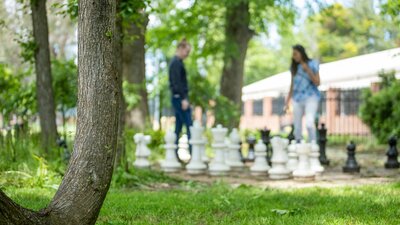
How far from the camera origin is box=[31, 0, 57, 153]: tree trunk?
29.2 ft

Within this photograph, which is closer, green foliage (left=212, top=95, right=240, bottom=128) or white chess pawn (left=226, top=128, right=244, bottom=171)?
white chess pawn (left=226, top=128, right=244, bottom=171)

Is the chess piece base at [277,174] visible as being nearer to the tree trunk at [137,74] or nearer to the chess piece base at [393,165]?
the chess piece base at [393,165]

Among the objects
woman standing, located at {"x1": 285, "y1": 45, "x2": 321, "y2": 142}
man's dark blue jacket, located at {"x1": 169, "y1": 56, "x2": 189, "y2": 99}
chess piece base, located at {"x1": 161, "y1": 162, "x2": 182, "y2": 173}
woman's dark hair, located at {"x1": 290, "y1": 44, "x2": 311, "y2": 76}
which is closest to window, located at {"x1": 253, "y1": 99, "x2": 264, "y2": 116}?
man's dark blue jacket, located at {"x1": 169, "y1": 56, "x2": 189, "y2": 99}

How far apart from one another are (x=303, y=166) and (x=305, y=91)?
1.88m

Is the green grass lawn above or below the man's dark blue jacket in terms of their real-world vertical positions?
below

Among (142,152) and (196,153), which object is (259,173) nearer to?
(196,153)

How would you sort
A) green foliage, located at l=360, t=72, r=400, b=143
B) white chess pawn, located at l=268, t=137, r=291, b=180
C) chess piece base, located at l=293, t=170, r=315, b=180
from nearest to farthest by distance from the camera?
1. chess piece base, located at l=293, t=170, r=315, b=180
2. white chess pawn, located at l=268, t=137, r=291, b=180
3. green foliage, located at l=360, t=72, r=400, b=143

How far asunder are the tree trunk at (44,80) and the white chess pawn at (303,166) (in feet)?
12.0

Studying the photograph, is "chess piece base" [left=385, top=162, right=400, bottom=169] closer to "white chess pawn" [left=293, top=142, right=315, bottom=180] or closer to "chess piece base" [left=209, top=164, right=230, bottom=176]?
"white chess pawn" [left=293, top=142, right=315, bottom=180]

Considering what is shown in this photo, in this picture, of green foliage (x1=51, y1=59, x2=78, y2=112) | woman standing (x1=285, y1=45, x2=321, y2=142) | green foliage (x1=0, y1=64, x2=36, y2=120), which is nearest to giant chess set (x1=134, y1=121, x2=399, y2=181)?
woman standing (x1=285, y1=45, x2=321, y2=142)

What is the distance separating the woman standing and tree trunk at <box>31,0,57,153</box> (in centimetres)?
387

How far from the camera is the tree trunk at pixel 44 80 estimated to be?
29.2 ft

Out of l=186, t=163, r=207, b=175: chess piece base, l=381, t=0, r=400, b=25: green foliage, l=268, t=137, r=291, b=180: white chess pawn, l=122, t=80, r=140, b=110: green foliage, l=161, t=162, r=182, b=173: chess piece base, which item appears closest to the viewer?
l=381, t=0, r=400, b=25: green foliage

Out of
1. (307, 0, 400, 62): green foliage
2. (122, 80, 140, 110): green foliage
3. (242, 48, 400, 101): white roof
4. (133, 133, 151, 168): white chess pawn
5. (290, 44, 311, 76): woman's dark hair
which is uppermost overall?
(307, 0, 400, 62): green foliage
